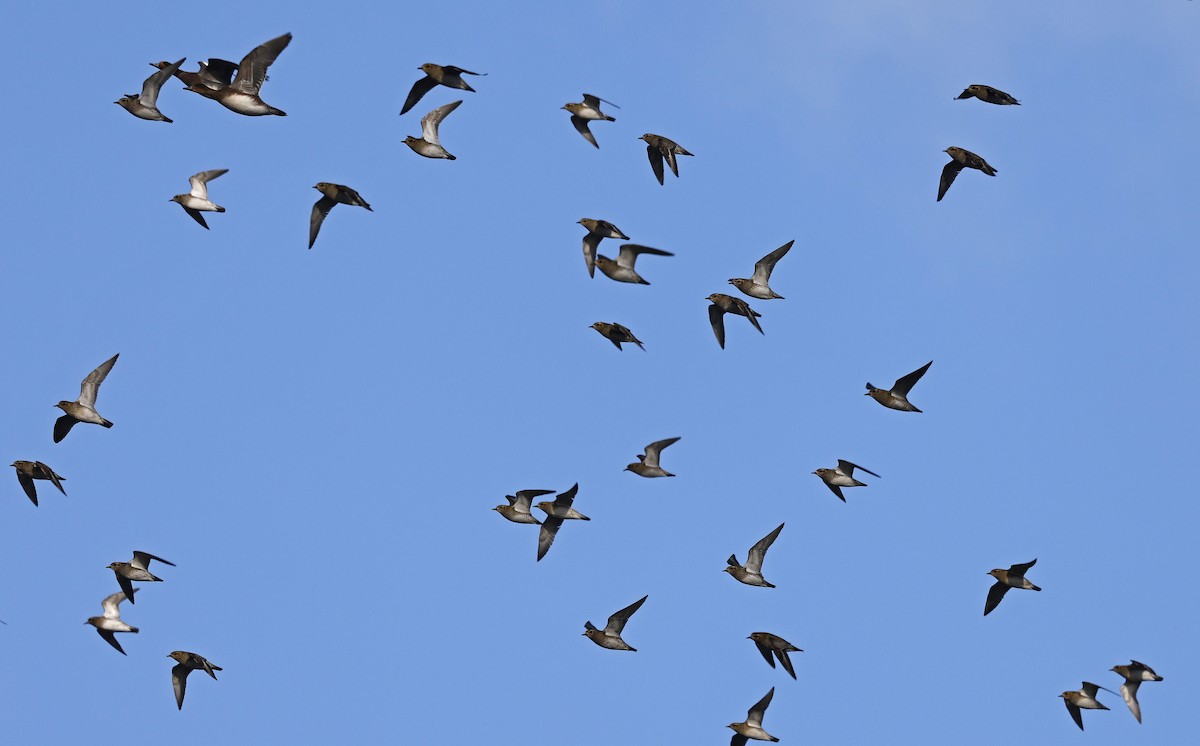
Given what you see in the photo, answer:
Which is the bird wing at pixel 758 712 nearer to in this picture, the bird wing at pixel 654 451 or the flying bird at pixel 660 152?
the bird wing at pixel 654 451

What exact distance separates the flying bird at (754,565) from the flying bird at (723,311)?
15.9 feet

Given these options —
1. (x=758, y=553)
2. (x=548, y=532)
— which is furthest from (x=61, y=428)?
(x=758, y=553)

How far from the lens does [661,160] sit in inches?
1724

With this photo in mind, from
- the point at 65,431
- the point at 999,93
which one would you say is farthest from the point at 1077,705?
the point at 65,431

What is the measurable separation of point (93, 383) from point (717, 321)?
→ 15.3 m

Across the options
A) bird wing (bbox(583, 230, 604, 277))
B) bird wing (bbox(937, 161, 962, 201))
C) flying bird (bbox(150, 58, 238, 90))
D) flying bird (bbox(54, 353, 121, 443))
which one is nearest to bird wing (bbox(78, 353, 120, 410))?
flying bird (bbox(54, 353, 121, 443))

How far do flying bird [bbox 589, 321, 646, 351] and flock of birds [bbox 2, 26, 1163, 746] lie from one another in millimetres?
24

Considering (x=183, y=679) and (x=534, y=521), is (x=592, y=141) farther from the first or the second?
(x=183, y=679)

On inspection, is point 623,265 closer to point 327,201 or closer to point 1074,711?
point 327,201

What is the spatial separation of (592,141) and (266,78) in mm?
9299

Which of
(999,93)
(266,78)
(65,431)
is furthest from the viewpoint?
(65,431)

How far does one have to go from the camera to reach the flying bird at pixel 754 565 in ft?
143

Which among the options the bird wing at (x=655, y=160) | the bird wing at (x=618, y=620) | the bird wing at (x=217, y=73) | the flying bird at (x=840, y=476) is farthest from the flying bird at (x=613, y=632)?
the bird wing at (x=217, y=73)

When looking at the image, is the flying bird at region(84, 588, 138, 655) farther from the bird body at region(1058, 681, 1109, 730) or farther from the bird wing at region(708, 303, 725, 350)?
the bird body at region(1058, 681, 1109, 730)
